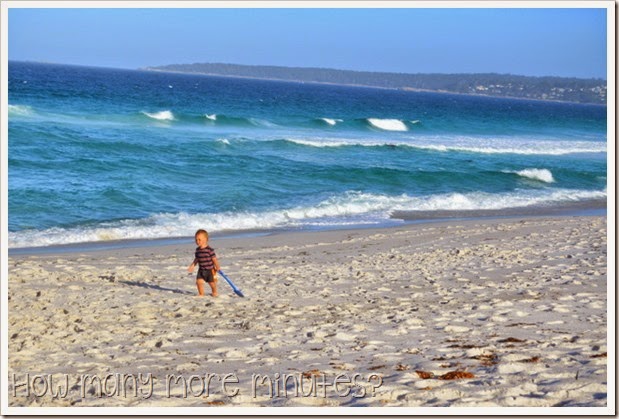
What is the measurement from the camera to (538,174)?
26.3m

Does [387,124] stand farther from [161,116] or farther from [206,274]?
[206,274]

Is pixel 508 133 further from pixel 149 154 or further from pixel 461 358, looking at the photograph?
pixel 461 358

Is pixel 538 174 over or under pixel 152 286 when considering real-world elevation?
over

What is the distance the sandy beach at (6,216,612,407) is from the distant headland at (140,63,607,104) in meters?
43.8

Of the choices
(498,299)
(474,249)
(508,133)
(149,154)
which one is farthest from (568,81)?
(498,299)

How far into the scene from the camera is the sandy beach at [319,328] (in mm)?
5316

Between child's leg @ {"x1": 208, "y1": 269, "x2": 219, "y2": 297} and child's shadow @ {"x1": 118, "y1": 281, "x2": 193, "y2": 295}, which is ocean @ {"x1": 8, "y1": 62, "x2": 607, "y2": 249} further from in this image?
child's leg @ {"x1": 208, "y1": 269, "x2": 219, "y2": 297}

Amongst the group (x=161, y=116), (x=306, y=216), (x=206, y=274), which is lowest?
(x=306, y=216)

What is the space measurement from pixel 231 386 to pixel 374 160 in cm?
2289

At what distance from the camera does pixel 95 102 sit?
45.6 m

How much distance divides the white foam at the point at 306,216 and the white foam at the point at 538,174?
7.87 ft

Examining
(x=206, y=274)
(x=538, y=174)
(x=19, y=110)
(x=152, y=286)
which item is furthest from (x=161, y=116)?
(x=206, y=274)

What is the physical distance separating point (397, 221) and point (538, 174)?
1095 centimetres

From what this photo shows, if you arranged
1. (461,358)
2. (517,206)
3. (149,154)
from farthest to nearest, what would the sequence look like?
(149,154) → (517,206) → (461,358)
